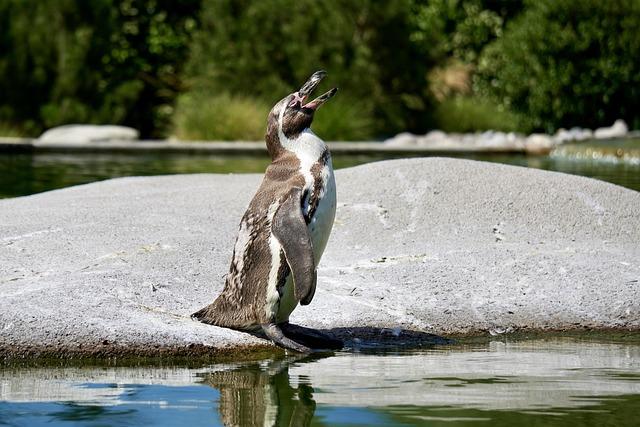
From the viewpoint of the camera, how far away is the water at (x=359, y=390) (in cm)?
426

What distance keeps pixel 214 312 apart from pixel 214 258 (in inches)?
40.3

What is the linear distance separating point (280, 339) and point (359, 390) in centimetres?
86

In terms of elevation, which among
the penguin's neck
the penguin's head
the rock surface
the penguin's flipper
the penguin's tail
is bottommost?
the penguin's tail

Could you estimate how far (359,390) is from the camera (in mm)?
4723

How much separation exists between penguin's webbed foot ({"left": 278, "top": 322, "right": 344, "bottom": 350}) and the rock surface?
1457 cm

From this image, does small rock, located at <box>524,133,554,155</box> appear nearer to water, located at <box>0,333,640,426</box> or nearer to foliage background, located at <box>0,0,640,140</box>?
foliage background, located at <box>0,0,640,140</box>

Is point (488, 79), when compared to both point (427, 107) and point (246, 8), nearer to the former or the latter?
point (427, 107)

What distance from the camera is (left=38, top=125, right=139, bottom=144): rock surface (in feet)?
65.6

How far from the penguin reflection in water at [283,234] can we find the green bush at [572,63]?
14.8 metres

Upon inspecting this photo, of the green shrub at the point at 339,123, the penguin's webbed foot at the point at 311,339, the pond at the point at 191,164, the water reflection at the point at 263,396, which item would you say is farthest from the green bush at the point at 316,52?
the water reflection at the point at 263,396

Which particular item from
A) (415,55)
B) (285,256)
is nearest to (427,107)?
(415,55)

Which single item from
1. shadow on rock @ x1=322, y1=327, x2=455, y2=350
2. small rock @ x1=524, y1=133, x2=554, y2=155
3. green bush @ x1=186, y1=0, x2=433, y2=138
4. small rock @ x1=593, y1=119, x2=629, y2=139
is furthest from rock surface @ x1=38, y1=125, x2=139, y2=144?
shadow on rock @ x1=322, y1=327, x2=455, y2=350

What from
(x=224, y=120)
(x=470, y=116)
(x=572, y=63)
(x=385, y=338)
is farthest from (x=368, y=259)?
(x=470, y=116)

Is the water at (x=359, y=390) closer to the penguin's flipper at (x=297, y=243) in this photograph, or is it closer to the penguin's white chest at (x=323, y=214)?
the penguin's flipper at (x=297, y=243)
